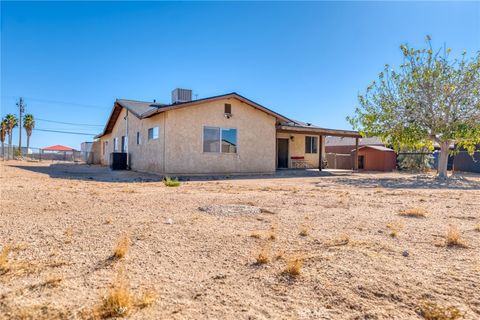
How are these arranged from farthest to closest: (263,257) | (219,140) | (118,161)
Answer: (118,161)
(219,140)
(263,257)

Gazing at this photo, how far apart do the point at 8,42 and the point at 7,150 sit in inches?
708

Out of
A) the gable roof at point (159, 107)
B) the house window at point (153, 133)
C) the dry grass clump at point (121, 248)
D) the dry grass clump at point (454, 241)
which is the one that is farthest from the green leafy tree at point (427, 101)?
the dry grass clump at point (121, 248)

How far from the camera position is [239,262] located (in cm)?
304

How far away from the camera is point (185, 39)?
51.8 ft

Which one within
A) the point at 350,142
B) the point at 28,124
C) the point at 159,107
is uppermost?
the point at 28,124

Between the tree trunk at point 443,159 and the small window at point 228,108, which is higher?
the small window at point 228,108

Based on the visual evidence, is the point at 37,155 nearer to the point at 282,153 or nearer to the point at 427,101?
the point at 282,153

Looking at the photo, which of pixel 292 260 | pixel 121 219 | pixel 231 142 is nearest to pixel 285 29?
pixel 231 142

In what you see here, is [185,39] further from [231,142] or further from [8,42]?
[8,42]

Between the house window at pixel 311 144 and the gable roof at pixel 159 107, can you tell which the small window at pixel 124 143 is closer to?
the gable roof at pixel 159 107

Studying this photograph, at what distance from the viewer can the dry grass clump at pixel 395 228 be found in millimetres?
4061

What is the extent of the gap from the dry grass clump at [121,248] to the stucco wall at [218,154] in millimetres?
9716

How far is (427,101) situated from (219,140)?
9.84 m

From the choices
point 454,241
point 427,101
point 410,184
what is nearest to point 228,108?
point 410,184
